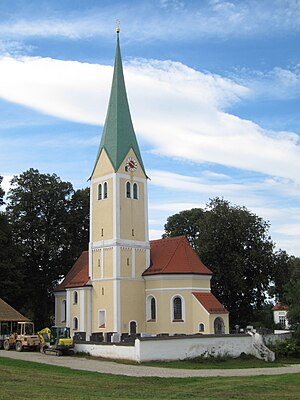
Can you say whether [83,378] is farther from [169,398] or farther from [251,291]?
[251,291]

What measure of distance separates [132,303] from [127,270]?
8.65ft

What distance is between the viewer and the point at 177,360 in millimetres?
33375

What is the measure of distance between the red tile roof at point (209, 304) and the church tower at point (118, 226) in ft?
15.8

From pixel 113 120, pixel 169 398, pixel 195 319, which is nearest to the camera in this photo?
pixel 169 398

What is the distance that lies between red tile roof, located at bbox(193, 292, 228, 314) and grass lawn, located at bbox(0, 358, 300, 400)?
18095 millimetres

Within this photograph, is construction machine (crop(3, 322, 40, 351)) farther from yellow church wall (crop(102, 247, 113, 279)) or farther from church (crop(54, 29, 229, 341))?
yellow church wall (crop(102, 247, 113, 279))

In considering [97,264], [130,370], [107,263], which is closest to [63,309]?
[97,264]

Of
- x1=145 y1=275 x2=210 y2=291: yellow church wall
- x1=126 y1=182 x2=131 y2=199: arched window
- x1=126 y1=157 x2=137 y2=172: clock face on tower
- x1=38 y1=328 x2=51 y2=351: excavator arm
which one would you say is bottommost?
x1=38 y1=328 x2=51 y2=351: excavator arm

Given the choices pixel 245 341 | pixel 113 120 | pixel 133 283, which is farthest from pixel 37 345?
pixel 113 120

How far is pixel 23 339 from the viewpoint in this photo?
3825 centimetres

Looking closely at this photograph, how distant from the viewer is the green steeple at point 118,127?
47.3 m

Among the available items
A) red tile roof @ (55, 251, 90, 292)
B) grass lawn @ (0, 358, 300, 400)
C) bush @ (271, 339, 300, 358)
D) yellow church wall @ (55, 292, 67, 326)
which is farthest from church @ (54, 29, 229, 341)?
grass lawn @ (0, 358, 300, 400)

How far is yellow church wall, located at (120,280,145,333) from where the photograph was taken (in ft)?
145

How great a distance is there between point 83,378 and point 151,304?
74.2 feet
